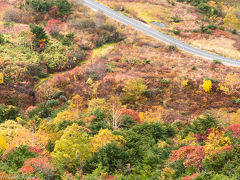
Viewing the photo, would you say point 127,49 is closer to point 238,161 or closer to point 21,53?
point 21,53

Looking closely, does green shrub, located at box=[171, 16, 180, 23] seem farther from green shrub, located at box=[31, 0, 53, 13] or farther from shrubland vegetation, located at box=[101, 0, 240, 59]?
green shrub, located at box=[31, 0, 53, 13]

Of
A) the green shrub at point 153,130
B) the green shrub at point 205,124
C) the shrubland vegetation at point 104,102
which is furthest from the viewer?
the green shrub at point 205,124

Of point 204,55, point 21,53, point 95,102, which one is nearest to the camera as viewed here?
point 95,102

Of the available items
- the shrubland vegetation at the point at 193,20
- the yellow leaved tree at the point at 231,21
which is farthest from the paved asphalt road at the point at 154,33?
the yellow leaved tree at the point at 231,21

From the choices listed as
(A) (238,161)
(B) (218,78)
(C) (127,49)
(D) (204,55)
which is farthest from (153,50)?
(A) (238,161)

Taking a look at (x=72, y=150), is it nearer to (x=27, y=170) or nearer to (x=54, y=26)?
(x=27, y=170)

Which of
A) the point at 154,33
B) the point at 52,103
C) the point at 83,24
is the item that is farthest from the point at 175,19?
the point at 52,103

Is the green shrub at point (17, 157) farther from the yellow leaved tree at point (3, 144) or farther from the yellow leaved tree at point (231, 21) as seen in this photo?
the yellow leaved tree at point (231, 21)
